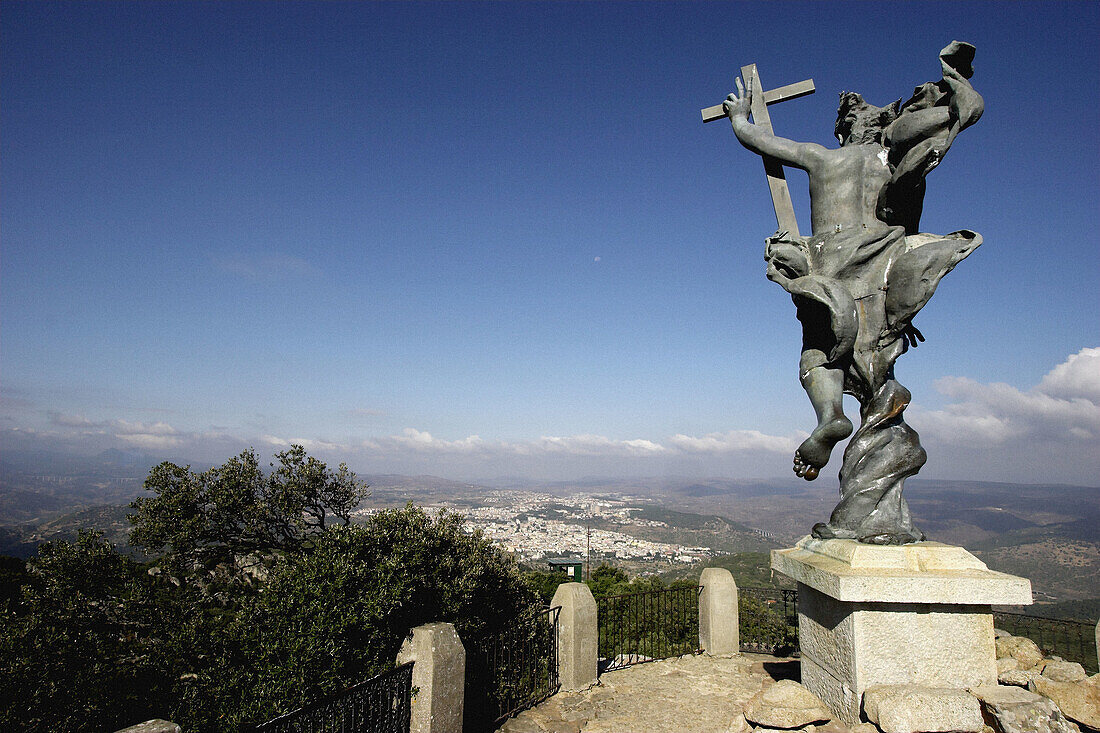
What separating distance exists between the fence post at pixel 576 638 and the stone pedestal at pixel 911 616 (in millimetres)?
3379

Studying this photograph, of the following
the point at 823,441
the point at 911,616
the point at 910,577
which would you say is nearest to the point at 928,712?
the point at 911,616

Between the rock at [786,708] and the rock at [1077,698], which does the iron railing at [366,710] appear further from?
the rock at [1077,698]

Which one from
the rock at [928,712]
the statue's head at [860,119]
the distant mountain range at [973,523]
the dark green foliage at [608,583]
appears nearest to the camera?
the rock at [928,712]

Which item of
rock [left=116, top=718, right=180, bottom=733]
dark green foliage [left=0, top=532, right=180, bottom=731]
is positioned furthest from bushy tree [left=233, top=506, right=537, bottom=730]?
dark green foliage [left=0, top=532, right=180, bottom=731]

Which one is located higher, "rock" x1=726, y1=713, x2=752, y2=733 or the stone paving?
"rock" x1=726, y1=713, x2=752, y2=733

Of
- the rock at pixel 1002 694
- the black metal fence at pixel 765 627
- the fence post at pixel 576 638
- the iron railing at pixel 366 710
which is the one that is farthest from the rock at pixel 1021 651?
the iron railing at pixel 366 710

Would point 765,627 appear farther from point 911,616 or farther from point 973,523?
point 973,523

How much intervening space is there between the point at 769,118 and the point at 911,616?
224 inches

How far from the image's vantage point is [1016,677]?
5.05m

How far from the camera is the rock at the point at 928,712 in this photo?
421 centimetres

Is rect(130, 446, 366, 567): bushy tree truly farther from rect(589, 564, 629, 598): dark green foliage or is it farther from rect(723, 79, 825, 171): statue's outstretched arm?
rect(589, 564, 629, 598): dark green foliage

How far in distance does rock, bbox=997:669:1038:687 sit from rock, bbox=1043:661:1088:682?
142mm

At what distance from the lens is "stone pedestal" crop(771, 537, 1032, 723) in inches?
184

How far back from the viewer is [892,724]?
13.9 ft
